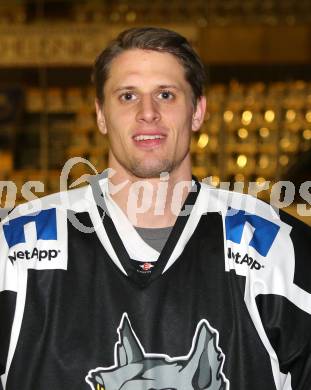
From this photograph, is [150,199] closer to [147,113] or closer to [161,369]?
[147,113]

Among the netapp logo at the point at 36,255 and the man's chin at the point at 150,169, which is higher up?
the man's chin at the point at 150,169

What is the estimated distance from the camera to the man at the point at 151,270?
56.2 inches

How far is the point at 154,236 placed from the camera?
5.16 feet

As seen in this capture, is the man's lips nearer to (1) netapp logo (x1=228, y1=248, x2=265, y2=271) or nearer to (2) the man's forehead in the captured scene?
(2) the man's forehead

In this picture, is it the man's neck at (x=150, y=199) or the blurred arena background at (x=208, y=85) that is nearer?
the man's neck at (x=150, y=199)

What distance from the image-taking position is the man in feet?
4.69

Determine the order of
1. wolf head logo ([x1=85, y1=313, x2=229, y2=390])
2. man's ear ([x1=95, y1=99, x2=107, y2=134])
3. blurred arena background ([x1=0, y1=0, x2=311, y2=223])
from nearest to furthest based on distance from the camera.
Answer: wolf head logo ([x1=85, y1=313, x2=229, y2=390]), man's ear ([x1=95, y1=99, x2=107, y2=134]), blurred arena background ([x1=0, y1=0, x2=311, y2=223])

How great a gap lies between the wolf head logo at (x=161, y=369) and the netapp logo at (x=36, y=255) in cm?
20

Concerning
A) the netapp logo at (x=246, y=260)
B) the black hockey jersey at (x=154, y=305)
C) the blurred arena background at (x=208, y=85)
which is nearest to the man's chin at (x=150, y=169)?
the black hockey jersey at (x=154, y=305)

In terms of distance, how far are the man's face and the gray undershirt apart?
0.41 feet

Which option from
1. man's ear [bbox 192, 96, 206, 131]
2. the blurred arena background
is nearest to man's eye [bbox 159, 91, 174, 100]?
man's ear [bbox 192, 96, 206, 131]

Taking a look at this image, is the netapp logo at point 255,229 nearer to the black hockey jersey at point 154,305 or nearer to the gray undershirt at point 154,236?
the black hockey jersey at point 154,305

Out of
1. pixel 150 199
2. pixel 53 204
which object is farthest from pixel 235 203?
pixel 53 204

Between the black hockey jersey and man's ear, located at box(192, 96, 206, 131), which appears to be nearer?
the black hockey jersey
